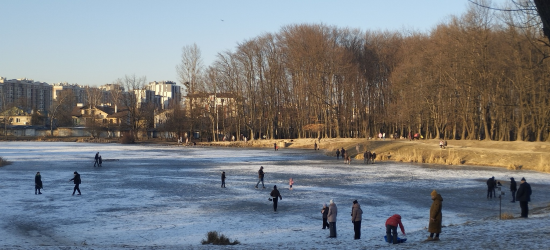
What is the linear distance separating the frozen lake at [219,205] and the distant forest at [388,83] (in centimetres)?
2121

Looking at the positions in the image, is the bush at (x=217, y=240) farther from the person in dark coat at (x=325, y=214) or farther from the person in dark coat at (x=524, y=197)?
the person in dark coat at (x=524, y=197)

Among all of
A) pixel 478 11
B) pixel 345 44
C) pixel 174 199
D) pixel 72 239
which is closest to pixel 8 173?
pixel 174 199

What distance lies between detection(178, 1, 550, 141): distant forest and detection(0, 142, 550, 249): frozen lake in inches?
835

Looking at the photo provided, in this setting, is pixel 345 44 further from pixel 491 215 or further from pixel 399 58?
pixel 491 215

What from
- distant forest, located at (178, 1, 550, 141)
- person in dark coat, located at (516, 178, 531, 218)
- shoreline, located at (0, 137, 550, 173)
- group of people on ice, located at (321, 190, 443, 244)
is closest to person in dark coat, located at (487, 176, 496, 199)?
person in dark coat, located at (516, 178, 531, 218)

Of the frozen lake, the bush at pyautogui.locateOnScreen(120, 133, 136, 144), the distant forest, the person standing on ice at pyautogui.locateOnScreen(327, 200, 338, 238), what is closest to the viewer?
the person standing on ice at pyautogui.locateOnScreen(327, 200, 338, 238)

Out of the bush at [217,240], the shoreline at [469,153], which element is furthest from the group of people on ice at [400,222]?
the shoreline at [469,153]

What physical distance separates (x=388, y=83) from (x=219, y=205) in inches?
2708

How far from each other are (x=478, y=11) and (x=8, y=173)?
4884 centimetres

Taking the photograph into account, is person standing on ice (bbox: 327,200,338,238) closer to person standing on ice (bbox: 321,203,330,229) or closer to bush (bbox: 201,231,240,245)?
person standing on ice (bbox: 321,203,330,229)

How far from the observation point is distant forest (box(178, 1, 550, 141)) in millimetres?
56688

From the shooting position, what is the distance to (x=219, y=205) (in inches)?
902

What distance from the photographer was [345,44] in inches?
3568

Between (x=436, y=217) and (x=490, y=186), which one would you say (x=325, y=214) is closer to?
(x=436, y=217)
